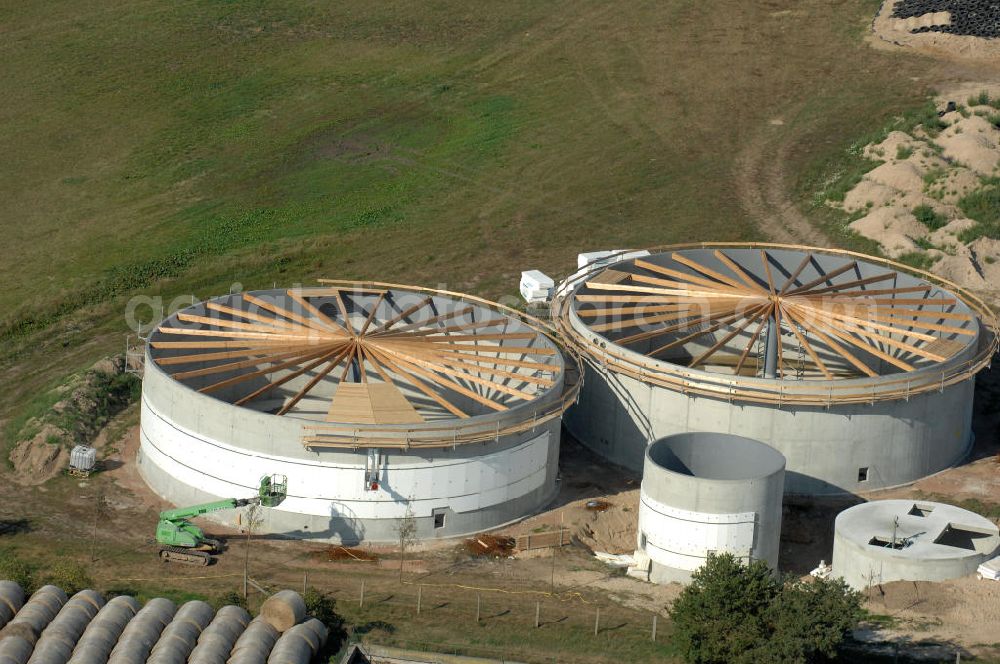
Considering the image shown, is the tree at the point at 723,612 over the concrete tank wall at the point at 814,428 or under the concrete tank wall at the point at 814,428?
under

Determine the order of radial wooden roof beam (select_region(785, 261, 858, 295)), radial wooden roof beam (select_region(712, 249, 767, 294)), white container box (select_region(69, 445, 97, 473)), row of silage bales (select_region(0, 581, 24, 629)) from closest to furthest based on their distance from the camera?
1. row of silage bales (select_region(0, 581, 24, 629))
2. white container box (select_region(69, 445, 97, 473))
3. radial wooden roof beam (select_region(712, 249, 767, 294))
4. radial wooden roof beam (select_region(785, 261, 858, 295))

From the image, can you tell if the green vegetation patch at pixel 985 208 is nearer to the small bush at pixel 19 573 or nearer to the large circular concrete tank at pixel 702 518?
the large circular concrete tank at pixel 702 518

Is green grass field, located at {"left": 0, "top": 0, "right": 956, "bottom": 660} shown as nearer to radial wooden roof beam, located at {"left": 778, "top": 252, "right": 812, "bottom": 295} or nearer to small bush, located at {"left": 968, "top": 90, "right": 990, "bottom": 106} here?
small bush, located at {"left": 968, "top": 90, "right": 990, "bottom": 106}

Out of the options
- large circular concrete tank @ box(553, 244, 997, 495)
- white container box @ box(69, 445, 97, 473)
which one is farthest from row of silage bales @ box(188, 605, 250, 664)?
large circular concrete tank @ box(553, 244, 997, 495)

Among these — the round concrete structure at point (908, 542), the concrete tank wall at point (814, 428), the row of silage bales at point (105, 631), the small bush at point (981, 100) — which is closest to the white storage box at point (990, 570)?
the round concrete structure at point (908, 542)

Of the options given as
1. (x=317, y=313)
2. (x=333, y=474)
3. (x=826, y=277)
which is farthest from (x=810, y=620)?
(x=826, y=277)

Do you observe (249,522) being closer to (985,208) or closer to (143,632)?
(143,632)

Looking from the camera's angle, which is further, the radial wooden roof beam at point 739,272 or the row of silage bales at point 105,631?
the radial wooden roof beam at point 739,272
